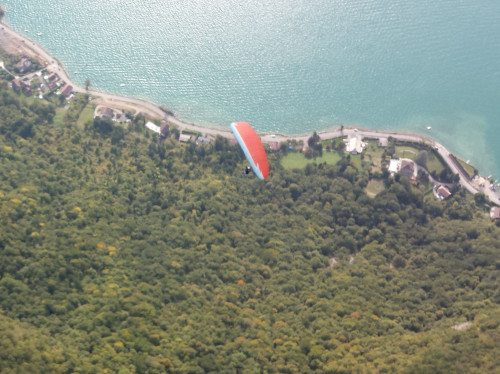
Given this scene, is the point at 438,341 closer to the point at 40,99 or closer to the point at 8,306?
the point at 8,306

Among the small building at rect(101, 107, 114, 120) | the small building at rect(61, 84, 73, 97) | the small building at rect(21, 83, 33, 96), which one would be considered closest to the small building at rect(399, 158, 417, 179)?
the small building at rect(101, 107, 114, 120)

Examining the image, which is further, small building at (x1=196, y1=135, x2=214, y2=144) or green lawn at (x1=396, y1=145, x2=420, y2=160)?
green lawn at (x1=396, y1=145, x2=420, y2=160)

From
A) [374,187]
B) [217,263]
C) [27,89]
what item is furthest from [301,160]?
[27,89]

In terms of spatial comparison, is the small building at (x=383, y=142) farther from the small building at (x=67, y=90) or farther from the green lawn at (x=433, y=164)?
the small building at (x=67, y=90)

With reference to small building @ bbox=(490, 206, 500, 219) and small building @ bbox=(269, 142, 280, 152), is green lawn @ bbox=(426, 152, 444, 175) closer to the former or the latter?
small building @ bbox=(490, 206, 500, 219)

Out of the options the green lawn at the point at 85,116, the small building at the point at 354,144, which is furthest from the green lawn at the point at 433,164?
the green lawn at the point at 85,116

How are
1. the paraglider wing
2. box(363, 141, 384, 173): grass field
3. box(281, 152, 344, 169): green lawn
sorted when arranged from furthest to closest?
box(281, 152, 344, 169): green lawn < box(363, 141, 384, 173): grass field < the paraglider wing

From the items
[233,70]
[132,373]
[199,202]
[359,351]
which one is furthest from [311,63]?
[132,373]
